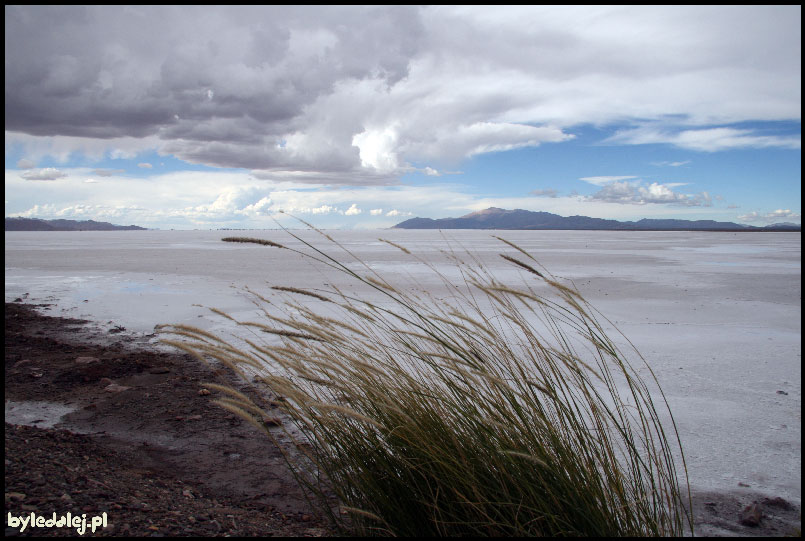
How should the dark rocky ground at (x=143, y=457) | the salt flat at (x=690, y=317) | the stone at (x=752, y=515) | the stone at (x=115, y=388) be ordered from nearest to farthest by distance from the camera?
the dark rocky ground at (x=143, y=457), the stone at (x=752, y=515), the salt flat at (x=690, y=317), the stone at (x=115, y=388)

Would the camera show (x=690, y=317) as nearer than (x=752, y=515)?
No

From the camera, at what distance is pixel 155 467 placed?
3490 mm

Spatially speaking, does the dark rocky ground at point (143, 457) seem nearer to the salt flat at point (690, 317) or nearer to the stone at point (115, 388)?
the stone at point (115, 388)

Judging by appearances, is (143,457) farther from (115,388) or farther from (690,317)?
(690,317)

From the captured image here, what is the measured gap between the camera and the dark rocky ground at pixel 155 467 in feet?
8.43

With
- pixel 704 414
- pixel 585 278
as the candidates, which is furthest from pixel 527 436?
pixel 585 278

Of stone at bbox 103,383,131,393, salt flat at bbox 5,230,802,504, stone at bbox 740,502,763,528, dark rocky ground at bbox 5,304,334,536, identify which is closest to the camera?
dark rocky ground at bbox 5,304,334,536

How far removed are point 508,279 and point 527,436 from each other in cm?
1354

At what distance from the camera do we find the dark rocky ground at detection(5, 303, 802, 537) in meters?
2.57

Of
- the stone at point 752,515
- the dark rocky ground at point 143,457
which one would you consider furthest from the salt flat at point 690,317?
the dark rocky ground at point 143,457

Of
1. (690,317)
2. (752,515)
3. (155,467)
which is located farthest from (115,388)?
(690,317)

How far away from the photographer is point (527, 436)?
2.19 metres

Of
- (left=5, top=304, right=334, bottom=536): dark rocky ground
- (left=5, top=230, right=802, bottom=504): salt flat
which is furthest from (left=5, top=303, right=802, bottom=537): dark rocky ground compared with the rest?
(left=5, top=230, right=802, bottom=504): salt flat

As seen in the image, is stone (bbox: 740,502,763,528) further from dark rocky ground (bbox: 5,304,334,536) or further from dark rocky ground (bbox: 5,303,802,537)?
dark rocky ground (bbox: 5,304,334,536)
